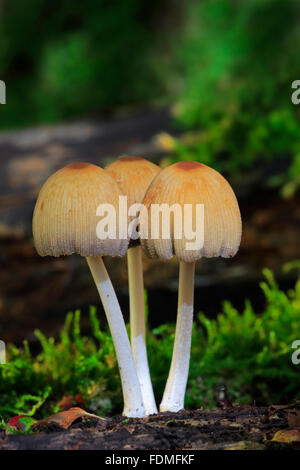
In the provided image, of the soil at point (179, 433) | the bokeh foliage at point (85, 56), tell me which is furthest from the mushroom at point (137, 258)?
the bokeh foliage at point (85, 56)

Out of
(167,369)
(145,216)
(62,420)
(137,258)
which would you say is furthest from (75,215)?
(167,369)

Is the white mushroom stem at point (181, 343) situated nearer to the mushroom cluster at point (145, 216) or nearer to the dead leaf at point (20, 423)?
the mushroom cluster at point (145, 216)

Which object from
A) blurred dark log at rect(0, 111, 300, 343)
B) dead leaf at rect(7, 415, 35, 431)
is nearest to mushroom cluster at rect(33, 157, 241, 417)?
dead leaf at rect(7, 415, 35, 431)

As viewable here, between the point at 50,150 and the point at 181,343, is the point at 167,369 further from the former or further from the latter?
the point at 50,150

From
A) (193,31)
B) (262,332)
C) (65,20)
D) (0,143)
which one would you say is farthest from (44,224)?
(65,20)

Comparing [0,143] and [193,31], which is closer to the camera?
[0,143]
